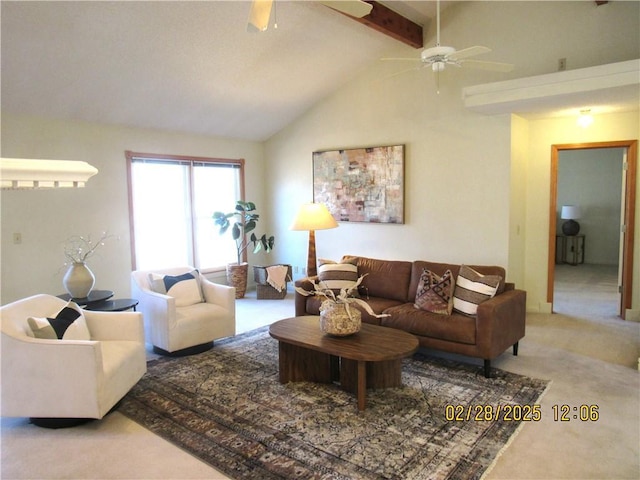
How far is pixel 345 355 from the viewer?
3.07m

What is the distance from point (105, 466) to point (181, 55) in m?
3.73

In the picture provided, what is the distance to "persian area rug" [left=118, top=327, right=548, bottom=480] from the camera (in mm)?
2502

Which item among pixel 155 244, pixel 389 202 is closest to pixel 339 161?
pixel 389 202

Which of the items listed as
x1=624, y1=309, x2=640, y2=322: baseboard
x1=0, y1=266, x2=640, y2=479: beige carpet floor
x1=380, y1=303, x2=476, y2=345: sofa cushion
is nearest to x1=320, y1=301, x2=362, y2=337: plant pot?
x1=380, y1=303, x2=476, y2=345: sofa cushion

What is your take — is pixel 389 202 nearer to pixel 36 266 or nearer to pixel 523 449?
pixel 523 449

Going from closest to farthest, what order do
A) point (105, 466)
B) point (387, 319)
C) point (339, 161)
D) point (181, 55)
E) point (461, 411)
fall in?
1. point (105, 466)
2. point (461, 411)
3. point (387, 319)
4. point (181, 55)
5. point (339, 161)

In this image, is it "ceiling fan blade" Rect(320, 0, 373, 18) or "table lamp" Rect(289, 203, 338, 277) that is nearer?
"ceiling fan blade" Rect(320, 0, 373, 18)

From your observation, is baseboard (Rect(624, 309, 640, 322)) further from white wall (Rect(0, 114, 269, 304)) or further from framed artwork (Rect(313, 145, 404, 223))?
white wall (Rect(0, 114, 269, 304))

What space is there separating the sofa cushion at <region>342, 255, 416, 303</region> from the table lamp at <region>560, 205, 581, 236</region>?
5.67m

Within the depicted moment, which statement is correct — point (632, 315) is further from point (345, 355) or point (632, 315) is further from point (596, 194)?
point (596, 194)

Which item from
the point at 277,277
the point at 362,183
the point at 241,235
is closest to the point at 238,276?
the point at 277,277

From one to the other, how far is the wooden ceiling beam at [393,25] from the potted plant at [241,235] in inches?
117

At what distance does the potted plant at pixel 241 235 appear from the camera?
6.53 meters

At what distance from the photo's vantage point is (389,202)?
232 inches
